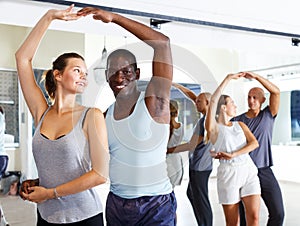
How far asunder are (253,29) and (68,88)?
100cm

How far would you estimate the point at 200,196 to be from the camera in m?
1.86

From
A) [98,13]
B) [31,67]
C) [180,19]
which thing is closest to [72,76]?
[31,67]

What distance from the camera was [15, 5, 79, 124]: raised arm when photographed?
1248 mm

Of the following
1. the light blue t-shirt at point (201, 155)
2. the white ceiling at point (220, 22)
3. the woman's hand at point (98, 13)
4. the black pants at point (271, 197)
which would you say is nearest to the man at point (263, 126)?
the black pants at point (271, 197)

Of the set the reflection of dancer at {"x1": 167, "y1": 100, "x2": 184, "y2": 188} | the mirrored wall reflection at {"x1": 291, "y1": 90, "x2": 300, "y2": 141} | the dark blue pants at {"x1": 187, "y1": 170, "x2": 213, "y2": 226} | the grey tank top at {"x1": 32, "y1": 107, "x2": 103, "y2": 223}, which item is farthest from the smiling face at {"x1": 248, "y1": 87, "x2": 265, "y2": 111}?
the grey tank top at {"x1": 32, "y1": 107, "x2": 103, "y2": 223}

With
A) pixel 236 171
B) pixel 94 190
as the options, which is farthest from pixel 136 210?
pixel 236 171

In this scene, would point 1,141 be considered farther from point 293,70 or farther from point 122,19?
point 293,70

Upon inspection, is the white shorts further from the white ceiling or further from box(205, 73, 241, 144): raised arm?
the white ceiling

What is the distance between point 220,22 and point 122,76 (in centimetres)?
71

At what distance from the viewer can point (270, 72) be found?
2023 millimetres

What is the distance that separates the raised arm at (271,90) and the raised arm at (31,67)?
3.34ft

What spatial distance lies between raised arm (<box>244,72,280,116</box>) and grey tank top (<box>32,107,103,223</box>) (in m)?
1.02

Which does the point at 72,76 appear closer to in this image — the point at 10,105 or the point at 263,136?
the point at 10,105

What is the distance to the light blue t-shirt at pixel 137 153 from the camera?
1246 mm
